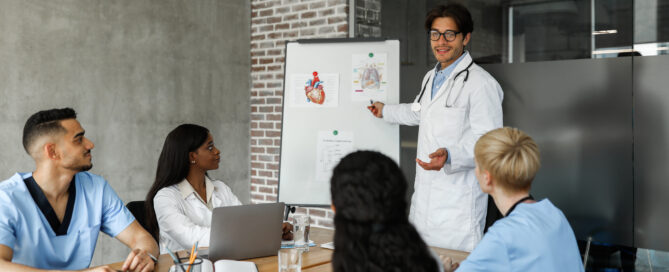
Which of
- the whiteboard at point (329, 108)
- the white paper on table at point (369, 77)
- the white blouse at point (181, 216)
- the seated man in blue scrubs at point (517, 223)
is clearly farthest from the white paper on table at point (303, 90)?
the seated man in blue scrubs at point (517, 223)

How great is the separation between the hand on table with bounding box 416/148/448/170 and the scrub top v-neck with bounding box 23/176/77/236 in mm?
1590

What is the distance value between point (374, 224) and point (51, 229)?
1463 mm

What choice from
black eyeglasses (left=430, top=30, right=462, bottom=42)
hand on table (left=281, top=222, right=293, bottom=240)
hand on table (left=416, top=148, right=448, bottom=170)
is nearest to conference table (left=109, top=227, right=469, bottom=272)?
hand on table (left=281, top=222, right=293, bottom=240)

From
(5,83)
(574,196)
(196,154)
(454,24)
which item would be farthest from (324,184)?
(5,83)

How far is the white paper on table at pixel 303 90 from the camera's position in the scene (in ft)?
11.8

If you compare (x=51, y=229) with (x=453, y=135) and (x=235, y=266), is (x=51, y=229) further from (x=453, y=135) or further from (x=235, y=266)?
(x=453, y=135)

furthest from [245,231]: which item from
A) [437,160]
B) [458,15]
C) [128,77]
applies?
[128,77]

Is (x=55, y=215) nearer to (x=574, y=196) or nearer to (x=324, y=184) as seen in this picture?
(x=324, y=184)

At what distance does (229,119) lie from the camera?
16.5ft

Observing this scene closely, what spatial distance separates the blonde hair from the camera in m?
1.71

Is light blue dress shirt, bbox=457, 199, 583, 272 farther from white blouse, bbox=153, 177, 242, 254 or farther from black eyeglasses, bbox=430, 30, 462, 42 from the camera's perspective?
black eyeglasses, bbox=430, 30, 462, 42

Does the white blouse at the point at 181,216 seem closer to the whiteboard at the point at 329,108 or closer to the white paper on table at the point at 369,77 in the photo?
the whiteboard at the point at 329,108

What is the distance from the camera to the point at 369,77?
3.54 m

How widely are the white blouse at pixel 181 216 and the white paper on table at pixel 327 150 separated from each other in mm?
928
